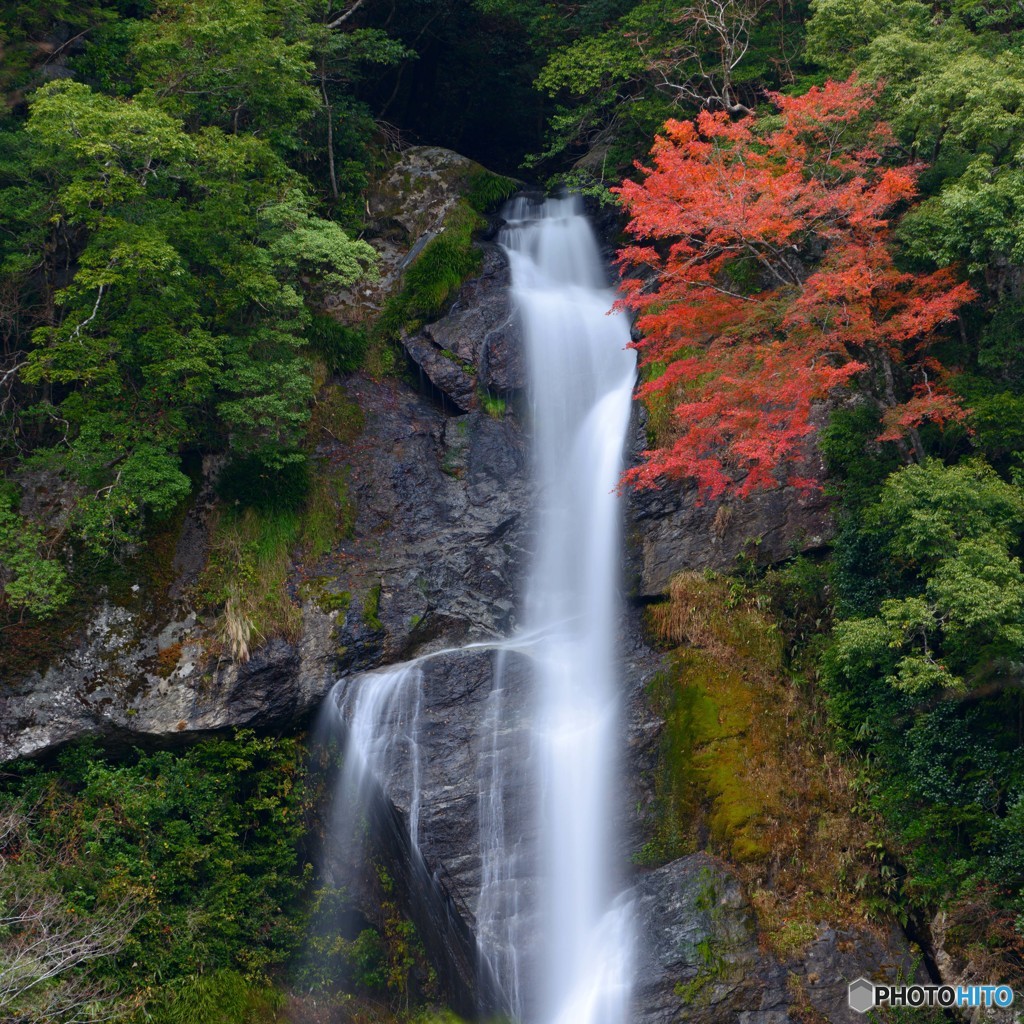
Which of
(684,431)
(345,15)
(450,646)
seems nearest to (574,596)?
(450,646)

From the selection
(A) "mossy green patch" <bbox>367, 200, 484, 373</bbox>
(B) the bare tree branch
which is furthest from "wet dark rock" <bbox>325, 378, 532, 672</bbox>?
(B) the bare tree branch

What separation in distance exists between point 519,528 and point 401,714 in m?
3.90

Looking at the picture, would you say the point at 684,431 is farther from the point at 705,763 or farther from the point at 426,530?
the point at 705,763

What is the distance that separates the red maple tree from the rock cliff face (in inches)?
77.3

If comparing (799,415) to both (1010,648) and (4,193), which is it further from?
(4,193)

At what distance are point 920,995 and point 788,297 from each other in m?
8.56

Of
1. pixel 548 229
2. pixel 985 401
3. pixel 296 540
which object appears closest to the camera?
pixel 985 401

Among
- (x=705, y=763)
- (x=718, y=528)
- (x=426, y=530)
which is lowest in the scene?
(x=705, y=763)

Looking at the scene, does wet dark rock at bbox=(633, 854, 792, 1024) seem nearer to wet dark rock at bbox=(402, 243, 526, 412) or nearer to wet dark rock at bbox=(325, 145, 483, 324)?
wet dark rock at bbox=(402, 243, 526, 412)

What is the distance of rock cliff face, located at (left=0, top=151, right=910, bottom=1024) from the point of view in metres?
10.3

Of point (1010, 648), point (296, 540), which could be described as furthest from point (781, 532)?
point (296, 540)

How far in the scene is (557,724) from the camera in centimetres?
1258

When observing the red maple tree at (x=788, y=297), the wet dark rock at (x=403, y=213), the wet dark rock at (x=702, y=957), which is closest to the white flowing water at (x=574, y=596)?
the wet dark rock at (x=702, y=957)

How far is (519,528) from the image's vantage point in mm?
15258
